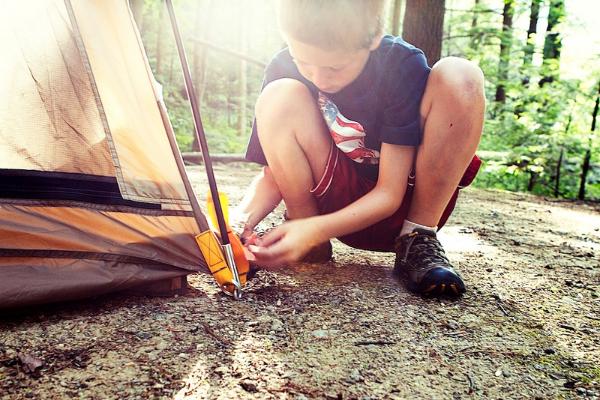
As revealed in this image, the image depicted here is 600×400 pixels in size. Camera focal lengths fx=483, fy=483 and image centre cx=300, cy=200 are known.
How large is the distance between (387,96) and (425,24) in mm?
3687

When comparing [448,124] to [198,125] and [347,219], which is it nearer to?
[347,219]

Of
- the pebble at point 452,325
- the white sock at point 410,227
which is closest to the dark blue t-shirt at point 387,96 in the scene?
the white sock at point 410,227

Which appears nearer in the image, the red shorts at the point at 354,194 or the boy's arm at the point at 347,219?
the boy's arm at the point at 347,219

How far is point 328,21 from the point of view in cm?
156

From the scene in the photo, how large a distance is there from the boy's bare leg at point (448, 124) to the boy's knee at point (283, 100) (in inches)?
17.4

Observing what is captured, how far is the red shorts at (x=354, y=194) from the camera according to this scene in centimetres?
187

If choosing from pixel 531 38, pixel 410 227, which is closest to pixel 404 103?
pixel 410 227

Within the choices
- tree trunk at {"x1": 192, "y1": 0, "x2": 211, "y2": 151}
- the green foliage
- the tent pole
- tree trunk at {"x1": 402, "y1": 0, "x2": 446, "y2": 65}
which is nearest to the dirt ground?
the tent pole

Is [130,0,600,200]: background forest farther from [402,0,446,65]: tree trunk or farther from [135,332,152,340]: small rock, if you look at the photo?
[135,332,152,340]: small rock

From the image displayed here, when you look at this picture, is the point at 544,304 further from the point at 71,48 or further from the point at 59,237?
the point at 71,48

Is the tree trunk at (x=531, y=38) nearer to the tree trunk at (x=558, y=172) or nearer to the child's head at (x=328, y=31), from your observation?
the tree trunk at (x=558, y=172)

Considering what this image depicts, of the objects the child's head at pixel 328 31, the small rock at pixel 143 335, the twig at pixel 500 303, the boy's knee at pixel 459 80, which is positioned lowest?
the twig at pixel 500 303

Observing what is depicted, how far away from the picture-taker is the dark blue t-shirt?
171 centimetres

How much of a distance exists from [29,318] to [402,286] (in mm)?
1245
